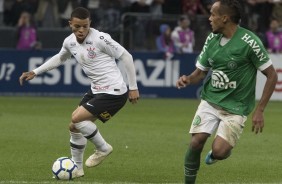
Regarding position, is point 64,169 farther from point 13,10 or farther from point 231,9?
point 13,10

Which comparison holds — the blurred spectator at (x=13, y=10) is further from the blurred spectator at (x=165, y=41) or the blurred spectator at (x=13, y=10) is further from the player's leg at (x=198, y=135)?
the player's leg at (x=198, y=135)

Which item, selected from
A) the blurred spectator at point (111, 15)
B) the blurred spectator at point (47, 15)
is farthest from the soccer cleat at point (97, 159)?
the blurred spectator at point (47, 15)

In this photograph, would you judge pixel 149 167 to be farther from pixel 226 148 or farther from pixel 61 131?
pixel 61 131

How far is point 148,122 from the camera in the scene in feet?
67.5

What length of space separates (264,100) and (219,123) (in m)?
0.64

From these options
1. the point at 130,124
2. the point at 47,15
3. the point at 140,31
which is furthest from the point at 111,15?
the point at 130,124

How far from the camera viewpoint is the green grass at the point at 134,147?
12.5 metres

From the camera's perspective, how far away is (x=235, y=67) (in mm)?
10453

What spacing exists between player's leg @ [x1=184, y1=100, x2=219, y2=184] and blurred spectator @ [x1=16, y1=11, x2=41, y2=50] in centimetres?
1739

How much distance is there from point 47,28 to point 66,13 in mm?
825

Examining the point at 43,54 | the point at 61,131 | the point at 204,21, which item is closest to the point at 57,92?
the point at 43,54

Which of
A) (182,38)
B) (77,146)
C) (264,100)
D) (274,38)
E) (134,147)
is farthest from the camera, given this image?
(274,38)

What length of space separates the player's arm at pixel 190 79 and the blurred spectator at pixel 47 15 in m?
18.4

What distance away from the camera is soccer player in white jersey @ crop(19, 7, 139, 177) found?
1215 centimetres
